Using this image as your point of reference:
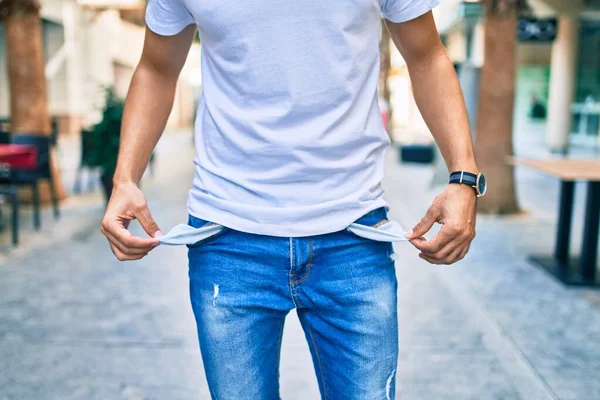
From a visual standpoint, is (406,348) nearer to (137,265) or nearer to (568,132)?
(137,265)

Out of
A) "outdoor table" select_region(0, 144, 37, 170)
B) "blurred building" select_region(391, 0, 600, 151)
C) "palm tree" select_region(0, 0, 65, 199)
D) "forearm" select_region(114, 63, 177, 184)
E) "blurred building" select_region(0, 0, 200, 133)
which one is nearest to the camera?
"forearm" select_region(114, 63, 177, 184)

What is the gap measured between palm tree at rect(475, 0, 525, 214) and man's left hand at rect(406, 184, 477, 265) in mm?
6820

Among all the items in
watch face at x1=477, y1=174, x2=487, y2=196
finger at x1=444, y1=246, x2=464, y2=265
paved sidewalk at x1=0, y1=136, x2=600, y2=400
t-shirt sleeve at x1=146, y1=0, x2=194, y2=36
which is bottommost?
paved sidewalk at x1=0, y1=136, x2=600, y2=400

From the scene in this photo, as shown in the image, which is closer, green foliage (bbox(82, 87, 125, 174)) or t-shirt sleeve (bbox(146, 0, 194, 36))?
t-shirt sleeve (bbox(146, 0, 194, 36))

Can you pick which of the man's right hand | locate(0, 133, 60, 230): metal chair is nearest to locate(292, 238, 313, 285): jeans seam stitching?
the man's right hand

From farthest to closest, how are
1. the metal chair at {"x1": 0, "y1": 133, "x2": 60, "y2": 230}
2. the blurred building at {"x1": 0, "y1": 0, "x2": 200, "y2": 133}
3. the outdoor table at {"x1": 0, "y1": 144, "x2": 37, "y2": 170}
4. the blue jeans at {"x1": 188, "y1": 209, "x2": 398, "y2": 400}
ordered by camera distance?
the blurred building at {"x1": 0, "y1": 0, "x2": 200, "y2": 133}, the metal chair at {"x1": 0, "y1": 133, "x2": 60, "y2": 230}, the outdoor table at {"x1": 0, "y1": 144, "x2": 37, "y2": 170}, the blue jeans at {"x1": 188, "y1": 209, "x2": 398, "y2": 400}

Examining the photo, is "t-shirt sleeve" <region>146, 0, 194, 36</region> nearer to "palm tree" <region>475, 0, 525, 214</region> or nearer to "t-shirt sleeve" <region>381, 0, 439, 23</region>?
"t-shirt sleeve" <region>381, 0, 439, 23</region>

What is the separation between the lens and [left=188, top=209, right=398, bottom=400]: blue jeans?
1387mm

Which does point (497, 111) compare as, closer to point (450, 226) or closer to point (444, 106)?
point (444, 106)

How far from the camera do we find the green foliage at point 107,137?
329 inches

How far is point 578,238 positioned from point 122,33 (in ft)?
89.2

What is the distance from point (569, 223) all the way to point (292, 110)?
15.4ft

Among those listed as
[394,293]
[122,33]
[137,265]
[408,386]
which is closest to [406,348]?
[408,386]

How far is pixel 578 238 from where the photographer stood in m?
6.60
